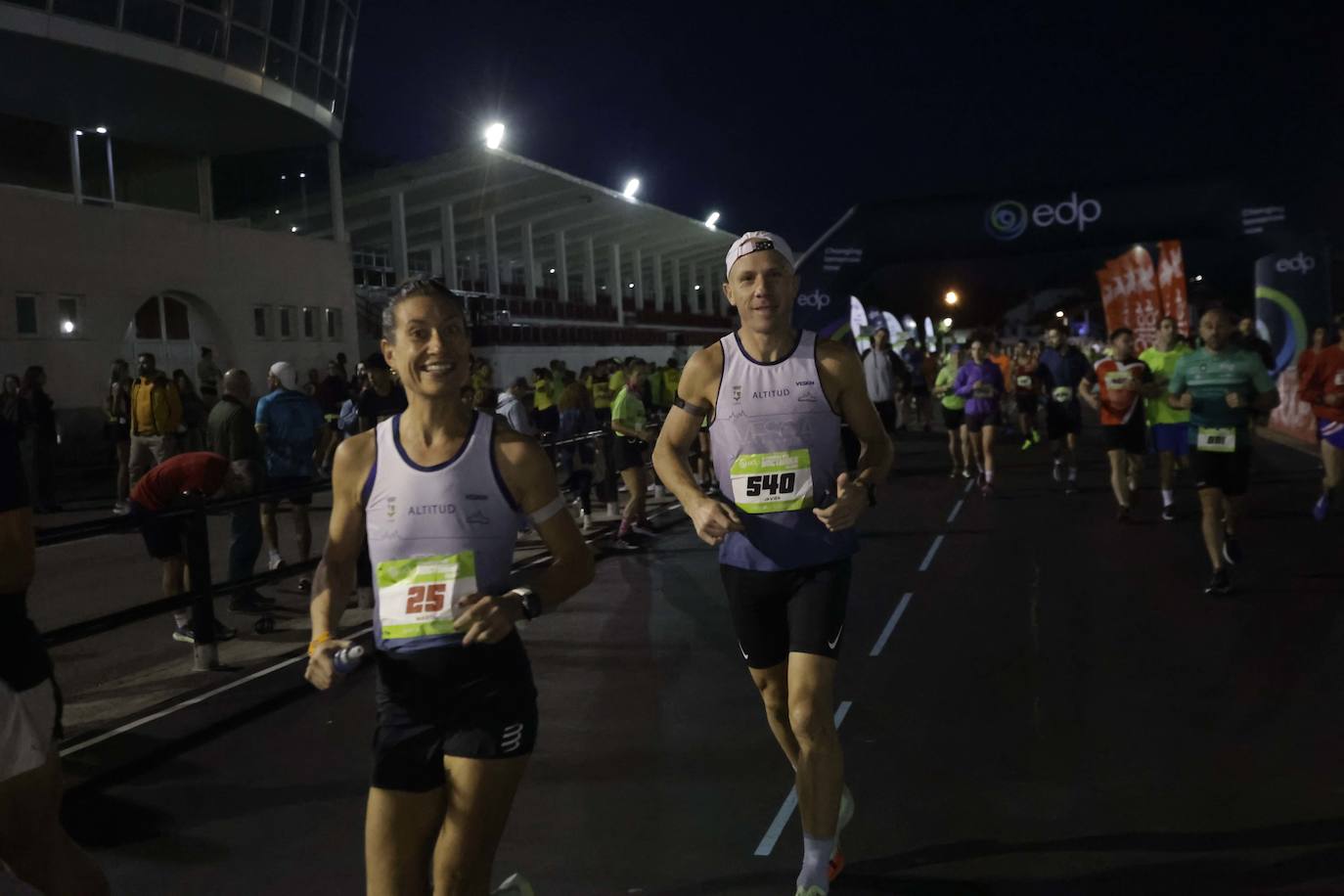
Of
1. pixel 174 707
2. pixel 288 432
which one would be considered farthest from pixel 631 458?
pixel 174 707

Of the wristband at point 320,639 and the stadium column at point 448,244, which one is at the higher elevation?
the stadium column at point 448,244

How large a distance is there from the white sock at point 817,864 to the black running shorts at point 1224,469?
5.95 m

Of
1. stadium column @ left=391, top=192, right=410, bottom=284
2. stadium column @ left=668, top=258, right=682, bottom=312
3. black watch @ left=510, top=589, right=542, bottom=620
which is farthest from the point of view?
stadium column @ left=668, top=258, right=682, bottom=312

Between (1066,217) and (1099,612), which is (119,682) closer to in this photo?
(1099,612)

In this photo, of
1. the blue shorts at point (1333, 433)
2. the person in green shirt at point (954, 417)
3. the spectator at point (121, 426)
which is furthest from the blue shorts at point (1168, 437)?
the spectator at point (121, 426)

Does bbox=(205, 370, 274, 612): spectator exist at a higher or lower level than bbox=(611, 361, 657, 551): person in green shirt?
higher

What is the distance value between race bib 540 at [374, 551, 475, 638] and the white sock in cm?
170

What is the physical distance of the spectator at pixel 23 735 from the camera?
306 cm

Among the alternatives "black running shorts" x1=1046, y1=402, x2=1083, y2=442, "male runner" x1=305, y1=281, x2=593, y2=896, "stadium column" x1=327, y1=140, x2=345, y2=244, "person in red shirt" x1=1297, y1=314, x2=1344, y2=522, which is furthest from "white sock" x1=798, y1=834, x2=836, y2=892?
"stadium column" x1=327, y1=140, x2=345, y2=244

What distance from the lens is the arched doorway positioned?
26.7 metres

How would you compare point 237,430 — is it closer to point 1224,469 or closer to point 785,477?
point 785,477

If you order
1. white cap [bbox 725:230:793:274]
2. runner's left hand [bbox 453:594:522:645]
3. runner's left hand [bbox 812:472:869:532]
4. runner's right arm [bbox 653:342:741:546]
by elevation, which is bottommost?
runner's left hand [bbox 453:594:522:645]

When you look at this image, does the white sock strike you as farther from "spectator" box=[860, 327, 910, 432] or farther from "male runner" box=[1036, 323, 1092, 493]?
"spectator" box=[860, 327, 910, 432]

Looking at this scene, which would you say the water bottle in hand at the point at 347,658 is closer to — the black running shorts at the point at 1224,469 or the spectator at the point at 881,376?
the black running shorts at the point at 1224,469
